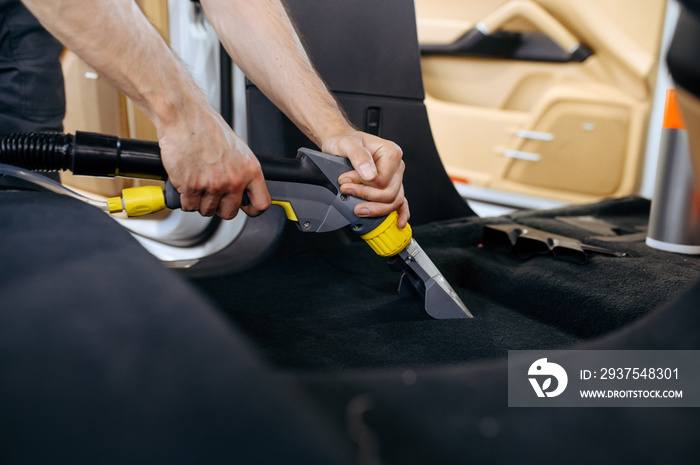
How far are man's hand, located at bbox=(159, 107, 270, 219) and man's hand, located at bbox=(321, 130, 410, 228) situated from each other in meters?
0.14

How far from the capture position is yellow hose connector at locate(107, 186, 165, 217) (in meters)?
0.60

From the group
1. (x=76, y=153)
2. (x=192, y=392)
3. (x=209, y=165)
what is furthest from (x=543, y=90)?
(x=192, y=392)

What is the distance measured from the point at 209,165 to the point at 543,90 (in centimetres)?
178

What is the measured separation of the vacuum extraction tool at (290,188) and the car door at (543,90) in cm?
139

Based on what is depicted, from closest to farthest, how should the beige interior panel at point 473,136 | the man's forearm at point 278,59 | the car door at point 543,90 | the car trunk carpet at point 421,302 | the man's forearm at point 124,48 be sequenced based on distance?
the man's forearm at point 124,48 < the car trunk carpet at point 421,302 < the man's forearm at point 278,59 < the car door at point 543,90 < the beige interior panel at point 473,136

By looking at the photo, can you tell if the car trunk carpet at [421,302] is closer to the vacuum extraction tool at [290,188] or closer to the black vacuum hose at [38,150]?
the vacuum extraction tool at [290,188]

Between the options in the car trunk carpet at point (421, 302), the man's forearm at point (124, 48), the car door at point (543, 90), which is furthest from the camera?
the car door at point (543, 90)

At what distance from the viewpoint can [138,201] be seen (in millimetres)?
605

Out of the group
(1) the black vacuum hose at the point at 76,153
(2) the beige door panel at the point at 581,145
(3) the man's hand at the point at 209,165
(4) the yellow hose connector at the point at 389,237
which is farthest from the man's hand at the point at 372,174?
(2) the beige door panel at the point at 581,145

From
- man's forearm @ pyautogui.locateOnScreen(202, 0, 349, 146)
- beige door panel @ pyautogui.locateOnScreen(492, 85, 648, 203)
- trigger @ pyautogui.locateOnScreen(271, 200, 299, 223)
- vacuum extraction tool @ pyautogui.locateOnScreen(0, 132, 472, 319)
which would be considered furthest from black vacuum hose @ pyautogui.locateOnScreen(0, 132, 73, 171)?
beige door panel @ pyautogui.locateOnScreen(492, 85, 648, 203)

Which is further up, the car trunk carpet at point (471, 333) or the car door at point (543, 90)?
the car door at point (543, 90)

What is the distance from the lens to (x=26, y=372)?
302 mm

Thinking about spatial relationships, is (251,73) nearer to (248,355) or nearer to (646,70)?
(248,355)

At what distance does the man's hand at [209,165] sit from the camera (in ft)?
1.91
